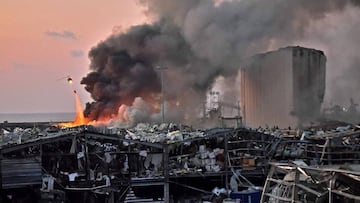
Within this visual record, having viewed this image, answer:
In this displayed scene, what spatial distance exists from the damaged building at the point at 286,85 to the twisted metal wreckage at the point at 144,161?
86.5 ft

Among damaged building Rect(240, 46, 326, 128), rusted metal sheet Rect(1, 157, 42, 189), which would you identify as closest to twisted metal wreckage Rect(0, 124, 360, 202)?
rusted metal sheet Rect(1, 157, 42, 189)

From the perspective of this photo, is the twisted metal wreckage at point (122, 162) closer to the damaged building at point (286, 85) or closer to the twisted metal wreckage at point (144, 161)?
the twisted metal wreckage at point (144, 161)

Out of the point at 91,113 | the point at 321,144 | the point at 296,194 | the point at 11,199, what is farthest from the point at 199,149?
the point at 91,113

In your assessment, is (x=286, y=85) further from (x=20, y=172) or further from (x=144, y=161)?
(x=20, y=172)

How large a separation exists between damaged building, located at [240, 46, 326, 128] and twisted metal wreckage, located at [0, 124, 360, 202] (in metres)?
26.4

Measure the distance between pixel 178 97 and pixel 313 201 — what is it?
153ft

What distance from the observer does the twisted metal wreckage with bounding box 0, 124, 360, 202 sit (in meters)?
19.1

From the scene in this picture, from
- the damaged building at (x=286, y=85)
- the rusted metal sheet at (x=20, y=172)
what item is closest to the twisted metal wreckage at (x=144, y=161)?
the rusted metal sheet at (x=20, y=172)

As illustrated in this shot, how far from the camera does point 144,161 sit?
20969 mm

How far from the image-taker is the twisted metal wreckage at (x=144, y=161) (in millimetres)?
19125

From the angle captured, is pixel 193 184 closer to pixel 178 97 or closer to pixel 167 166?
pixel 167 166

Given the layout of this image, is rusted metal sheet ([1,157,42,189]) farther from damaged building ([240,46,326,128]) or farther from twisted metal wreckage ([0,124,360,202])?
damaged building ([240,46,326,128])

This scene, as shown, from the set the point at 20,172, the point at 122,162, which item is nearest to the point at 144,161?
the point at 122,162

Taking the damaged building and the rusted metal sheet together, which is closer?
the rusted metal sheet
